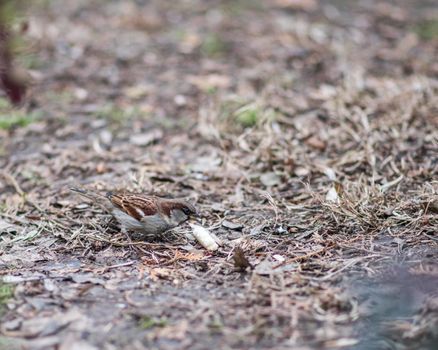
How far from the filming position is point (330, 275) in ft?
13.4

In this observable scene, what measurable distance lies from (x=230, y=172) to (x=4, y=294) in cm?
238

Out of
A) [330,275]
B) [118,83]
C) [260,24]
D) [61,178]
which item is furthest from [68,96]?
[330,275]

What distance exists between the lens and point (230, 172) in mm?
5773

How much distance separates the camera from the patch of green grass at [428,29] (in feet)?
29.4

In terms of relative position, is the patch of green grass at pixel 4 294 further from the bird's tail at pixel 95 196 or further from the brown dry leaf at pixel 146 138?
the brown dry leaf at pixel 146 138

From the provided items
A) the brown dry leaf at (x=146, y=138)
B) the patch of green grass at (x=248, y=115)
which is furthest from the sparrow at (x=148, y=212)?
the patch of green grass at (x=248, y=115)

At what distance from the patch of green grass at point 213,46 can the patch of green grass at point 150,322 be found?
513cm

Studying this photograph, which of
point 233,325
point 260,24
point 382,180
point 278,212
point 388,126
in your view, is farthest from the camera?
point 260,24

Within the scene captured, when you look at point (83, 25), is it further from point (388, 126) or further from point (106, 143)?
point (388, 126)

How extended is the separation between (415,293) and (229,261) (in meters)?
1.17

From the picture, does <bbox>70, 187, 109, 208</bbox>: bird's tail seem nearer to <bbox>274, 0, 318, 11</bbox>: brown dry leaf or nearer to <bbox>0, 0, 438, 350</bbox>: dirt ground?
<bbox>0, 0, 438, 350</bbox>: dirt ground

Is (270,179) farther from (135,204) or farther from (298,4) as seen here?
(298,4)

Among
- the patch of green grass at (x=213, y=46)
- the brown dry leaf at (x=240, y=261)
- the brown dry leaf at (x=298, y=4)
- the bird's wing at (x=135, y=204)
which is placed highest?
the brown dry leaf at (x=298, y=4)

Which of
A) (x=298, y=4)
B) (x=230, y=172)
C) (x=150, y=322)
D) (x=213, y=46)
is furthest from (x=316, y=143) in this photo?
(x=298, y=4)
